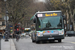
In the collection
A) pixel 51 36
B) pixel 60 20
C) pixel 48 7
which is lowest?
pixel 51 36

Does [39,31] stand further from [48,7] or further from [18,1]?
[48,7]

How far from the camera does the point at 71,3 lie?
51719mm

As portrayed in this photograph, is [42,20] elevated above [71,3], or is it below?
below

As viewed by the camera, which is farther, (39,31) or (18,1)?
(18,1)

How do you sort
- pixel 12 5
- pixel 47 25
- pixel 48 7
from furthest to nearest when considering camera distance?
pixel 48 7, pixel 12 5, pixel 47 25

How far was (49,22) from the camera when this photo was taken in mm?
18578

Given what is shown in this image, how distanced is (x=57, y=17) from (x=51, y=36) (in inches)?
65.8

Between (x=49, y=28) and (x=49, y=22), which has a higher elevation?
(x=49, y=22)

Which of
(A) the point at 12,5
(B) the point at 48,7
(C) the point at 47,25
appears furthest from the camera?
(B) the point at 48,7

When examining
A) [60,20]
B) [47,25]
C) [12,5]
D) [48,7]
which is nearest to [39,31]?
[47,25]

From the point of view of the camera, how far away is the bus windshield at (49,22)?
1854 centimetres

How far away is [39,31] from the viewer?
18.6 meters

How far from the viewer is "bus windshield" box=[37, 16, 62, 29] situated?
60.8ft

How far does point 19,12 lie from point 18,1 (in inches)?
99.5
